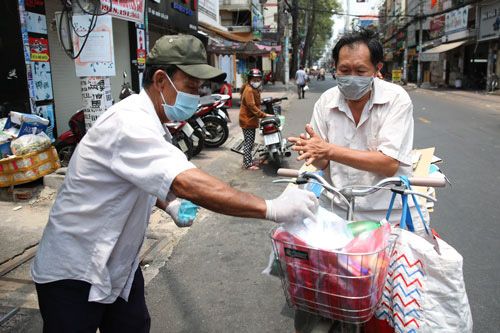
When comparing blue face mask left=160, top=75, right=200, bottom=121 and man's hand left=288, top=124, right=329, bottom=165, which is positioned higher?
blue face mask left=160, top=75, right=200, bottom=121

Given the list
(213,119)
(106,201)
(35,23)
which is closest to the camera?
(106,201)

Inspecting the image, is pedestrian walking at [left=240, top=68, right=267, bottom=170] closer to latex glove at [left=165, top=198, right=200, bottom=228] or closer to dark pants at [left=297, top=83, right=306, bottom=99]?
latex glove at [left=165, top=198, right=200, bottom=228]

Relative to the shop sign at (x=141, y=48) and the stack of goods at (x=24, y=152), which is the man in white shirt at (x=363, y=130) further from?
the shop sign at (x=141, y=48)

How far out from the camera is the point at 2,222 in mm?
4938

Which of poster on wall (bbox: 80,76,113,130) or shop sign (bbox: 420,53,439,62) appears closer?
poster on wall (bbox: 80,76,113,130)

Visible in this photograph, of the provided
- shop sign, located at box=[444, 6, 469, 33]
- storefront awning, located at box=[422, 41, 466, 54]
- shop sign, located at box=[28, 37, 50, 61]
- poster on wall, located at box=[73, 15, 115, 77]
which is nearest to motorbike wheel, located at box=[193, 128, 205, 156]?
shop sign, located at box=[28, 37, 50, 61]

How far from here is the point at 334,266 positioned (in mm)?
1446

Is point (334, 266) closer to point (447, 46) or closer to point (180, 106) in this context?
point (180, 106)

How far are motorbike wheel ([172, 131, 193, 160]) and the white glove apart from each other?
6.05 m

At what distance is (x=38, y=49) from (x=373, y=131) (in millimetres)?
6198

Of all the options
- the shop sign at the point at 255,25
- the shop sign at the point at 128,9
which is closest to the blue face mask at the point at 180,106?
the shop sign at the point at 128,9

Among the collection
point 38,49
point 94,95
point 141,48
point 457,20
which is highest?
point 457,20

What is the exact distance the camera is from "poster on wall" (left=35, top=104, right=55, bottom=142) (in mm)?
7011

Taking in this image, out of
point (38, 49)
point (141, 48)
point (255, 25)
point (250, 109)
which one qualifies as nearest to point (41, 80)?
point (38, 49)
